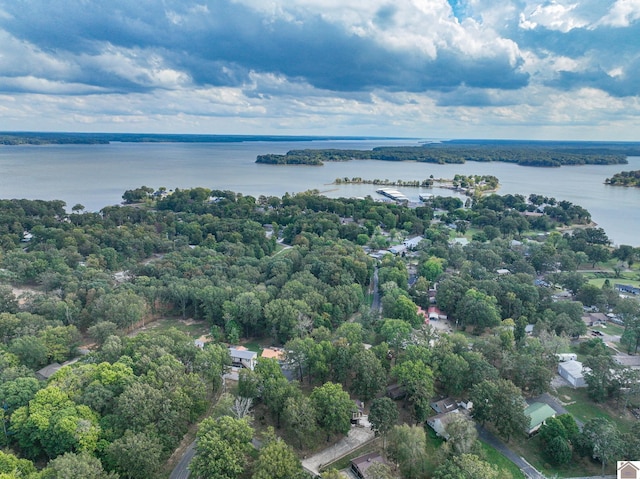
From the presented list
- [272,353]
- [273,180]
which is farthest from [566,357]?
[273,180]

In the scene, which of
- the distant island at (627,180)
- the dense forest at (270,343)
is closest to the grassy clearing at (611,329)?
the dense forest at (270,343)

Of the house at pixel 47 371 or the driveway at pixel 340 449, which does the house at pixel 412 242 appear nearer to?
the driveway at pixel 340 449

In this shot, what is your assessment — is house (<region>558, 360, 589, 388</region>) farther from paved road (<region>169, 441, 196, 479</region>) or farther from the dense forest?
paved road (<region>169, 441, 196, 479</region>)

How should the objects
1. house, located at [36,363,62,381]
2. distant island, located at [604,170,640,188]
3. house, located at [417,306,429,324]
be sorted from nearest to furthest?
house, located at [36,363,62,381] → house, located at [417,306,429,324] → distant island, located at [604,170,640,188]

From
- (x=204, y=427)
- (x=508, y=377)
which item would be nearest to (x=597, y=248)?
(x=508, y=377)

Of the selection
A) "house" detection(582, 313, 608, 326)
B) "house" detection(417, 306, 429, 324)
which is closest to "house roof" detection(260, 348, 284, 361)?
"house" detection(417, 306, 429, 324)
